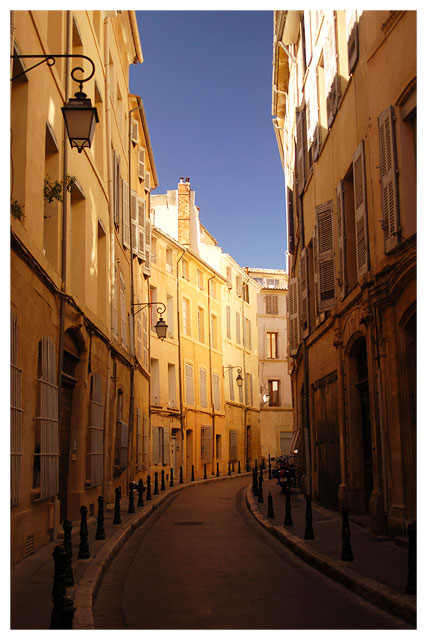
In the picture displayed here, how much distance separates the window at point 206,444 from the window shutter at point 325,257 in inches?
850

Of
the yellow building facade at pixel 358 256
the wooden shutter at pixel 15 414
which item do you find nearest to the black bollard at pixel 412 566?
the yellow building facade at pixel 358 256

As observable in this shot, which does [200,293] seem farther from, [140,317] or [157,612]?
[157,612]

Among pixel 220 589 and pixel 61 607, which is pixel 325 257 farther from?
pixel 61 607

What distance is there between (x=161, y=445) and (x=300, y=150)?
47.9 feet

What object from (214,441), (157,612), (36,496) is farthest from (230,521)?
(214,441)

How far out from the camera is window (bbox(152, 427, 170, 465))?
2925 cm

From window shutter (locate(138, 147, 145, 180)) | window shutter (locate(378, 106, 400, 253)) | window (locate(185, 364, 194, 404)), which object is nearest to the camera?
window shutter (locate(378, 106, 400, 253))

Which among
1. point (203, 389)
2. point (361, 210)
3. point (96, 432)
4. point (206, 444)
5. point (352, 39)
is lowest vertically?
point (206, 444)

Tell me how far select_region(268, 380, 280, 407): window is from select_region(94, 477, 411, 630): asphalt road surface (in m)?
37.1

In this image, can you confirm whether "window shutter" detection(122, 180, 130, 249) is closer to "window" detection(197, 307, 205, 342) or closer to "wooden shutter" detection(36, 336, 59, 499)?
"wooden shutter" detection(36, 336, 59, 499)

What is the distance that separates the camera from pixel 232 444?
4116 cm

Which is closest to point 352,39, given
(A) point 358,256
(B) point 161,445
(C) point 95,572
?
(A) point 358,256

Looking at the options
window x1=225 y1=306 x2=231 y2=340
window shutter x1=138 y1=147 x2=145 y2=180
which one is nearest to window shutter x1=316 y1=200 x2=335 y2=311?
window shutter x1=138 y1=147 x2=145 y2=180

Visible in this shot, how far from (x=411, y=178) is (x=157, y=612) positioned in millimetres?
6821
